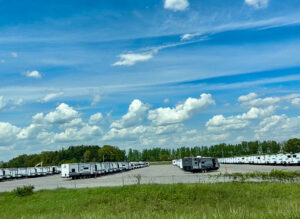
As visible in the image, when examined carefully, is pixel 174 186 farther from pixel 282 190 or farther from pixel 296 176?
pixel 296 176

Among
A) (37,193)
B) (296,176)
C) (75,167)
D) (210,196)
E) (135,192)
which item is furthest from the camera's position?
(75,167)

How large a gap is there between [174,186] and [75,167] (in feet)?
110

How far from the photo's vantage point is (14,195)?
106ft

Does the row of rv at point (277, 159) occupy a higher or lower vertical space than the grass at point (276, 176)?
lower

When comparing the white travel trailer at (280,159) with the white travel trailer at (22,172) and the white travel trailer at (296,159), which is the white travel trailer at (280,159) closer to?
the white travel trailer at (296,159)

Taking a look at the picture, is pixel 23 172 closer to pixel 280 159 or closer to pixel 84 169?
pixel 84 169

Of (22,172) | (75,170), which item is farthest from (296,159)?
Answer: (22,172)

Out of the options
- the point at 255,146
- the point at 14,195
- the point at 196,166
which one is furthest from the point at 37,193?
the point at 255,146

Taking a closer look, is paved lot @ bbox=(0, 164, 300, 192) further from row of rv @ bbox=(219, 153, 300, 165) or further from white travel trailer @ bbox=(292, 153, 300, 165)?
row of rv @ bbox=(219, 153, 300, 165)

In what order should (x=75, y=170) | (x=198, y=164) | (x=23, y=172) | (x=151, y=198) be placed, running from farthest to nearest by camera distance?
(x=23, y=172) < (x=198, y=164) < (x=75, y=170) < (x=151, y=198)

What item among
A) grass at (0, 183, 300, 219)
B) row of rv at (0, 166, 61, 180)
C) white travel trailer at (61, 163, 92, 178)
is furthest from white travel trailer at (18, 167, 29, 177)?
grass at (0, 183, 300, 219)

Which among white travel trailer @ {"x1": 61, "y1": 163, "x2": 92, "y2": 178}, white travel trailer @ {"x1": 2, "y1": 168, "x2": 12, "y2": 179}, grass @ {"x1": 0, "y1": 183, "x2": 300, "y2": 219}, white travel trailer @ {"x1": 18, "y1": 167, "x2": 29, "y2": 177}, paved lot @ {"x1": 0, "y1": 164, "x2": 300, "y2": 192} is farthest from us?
white travel trailer @ {"x1": 18, "y1": 167, "x2": 29, "y2": 177}

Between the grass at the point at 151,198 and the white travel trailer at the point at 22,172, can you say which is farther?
the white travel trailer at the point at 22,172

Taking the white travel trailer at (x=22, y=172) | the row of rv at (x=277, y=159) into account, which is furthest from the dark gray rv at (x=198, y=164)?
the white travel trailer at (x=22, y=172)
